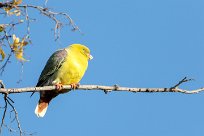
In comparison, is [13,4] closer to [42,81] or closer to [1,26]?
[1,26]

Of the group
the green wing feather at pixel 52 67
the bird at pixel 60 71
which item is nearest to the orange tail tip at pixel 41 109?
→ the bird at pixel 60 71

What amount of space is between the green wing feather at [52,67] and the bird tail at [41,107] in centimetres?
34

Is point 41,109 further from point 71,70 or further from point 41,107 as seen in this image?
point 71,70

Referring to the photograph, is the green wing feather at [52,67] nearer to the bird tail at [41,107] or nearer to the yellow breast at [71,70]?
the yellow breast at [71,70]

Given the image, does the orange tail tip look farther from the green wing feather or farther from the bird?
the green wing feather

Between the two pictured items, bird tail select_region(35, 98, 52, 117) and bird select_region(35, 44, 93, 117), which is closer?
bird select_region(35, 44, 93, 117)

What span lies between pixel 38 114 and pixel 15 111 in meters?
2.37

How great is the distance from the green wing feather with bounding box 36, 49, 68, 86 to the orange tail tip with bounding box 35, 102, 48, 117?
1.13ft

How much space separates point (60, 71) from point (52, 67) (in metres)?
0.20

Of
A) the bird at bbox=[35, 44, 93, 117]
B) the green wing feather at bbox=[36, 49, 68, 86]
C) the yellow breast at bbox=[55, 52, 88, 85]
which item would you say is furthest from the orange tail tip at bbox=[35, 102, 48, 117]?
the yellow breast at bbox=[55, 52, 88, 85]

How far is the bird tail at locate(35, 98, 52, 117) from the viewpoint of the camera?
650 centimetres

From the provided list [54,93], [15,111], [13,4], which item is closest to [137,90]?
[15,111]

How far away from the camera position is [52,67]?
21.2ft

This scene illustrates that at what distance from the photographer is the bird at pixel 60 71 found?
627cm
